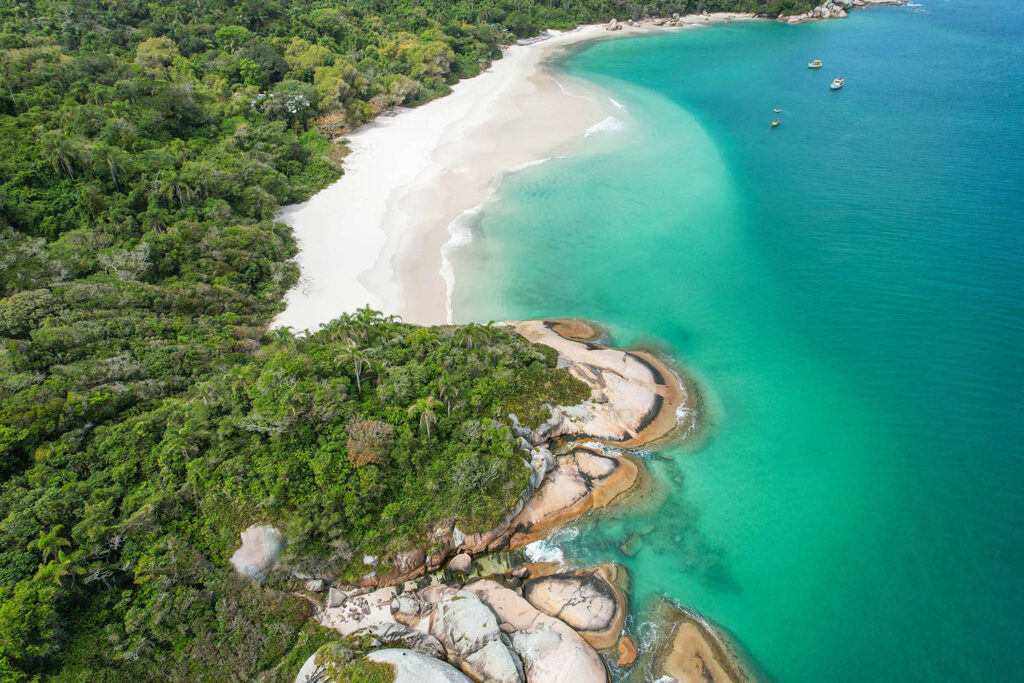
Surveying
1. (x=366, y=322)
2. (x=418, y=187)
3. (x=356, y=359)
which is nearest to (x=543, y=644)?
(x=356, y=359)

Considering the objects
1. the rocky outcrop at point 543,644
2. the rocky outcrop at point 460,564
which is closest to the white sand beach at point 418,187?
the rocky outcrop at point 460,564

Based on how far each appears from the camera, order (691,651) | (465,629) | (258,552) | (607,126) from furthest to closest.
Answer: (607,126) → (691,651) → (258,552) → (465,629)

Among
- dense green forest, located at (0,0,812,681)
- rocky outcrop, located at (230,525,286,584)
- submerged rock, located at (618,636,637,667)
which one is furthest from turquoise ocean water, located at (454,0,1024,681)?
rocky outcrop, located at (230,525,286,584)

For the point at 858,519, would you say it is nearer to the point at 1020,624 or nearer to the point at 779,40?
the point at 1020,624

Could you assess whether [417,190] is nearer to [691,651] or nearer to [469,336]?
[469,336]

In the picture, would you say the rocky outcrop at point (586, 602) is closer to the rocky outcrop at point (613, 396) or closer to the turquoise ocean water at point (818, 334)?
the turquoise ocean water at point (818, 334)

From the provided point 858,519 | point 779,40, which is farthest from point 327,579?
point 779,40
